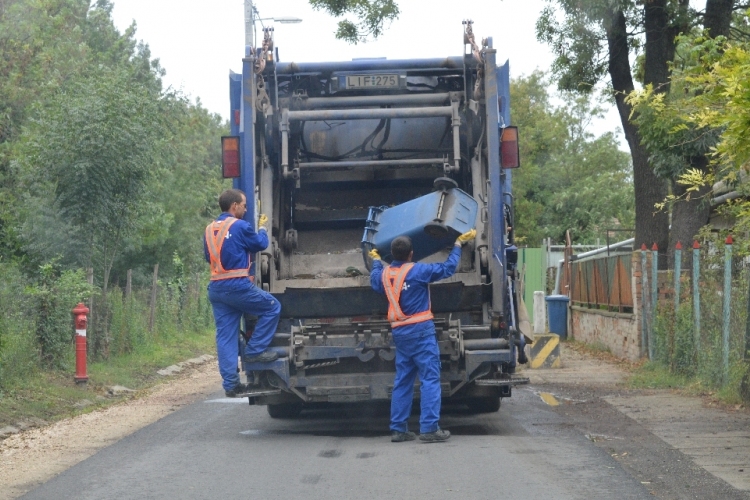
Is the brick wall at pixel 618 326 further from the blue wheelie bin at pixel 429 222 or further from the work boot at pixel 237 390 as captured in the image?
the work boot at pixel 237 390

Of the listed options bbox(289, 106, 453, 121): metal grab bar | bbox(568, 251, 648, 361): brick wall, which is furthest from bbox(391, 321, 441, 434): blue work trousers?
bbox(568, 251, 648, 361): brick wall

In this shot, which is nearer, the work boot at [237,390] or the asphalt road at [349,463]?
the asphalt road at [349,463]

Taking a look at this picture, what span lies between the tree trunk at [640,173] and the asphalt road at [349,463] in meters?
7.38

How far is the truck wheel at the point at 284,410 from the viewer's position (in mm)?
9383

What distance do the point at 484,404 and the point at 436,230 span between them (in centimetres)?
204

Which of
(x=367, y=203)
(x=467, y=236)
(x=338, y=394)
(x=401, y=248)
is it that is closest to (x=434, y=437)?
(x=338, y=394)

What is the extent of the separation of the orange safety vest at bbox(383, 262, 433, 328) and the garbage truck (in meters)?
0.28

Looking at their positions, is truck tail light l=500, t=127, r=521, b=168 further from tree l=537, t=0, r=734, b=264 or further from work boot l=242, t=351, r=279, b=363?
tree l=537, t=0, r=734, b=264

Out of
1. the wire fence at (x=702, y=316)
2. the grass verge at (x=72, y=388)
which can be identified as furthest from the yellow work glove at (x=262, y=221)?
the wire fence at (x=702, y=316)

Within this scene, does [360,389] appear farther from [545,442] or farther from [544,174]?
[544,174]

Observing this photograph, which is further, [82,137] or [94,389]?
[82,137]

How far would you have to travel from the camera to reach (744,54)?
20.6 ft

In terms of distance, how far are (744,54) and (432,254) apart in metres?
3.13

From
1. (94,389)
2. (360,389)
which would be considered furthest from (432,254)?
(94,389)
